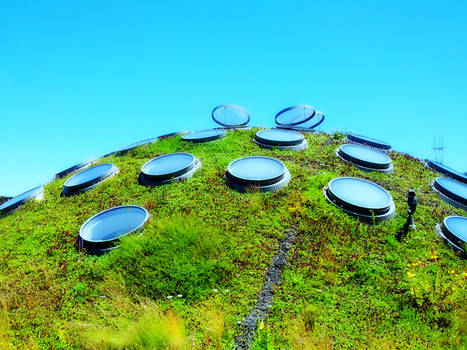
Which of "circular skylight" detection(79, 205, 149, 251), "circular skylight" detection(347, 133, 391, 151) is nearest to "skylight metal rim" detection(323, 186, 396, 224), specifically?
"circular skylight" detection(79, 205, 149, 251)

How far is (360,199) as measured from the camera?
13.1m

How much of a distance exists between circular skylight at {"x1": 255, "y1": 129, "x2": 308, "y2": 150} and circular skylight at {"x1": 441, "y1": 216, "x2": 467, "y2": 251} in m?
8.23

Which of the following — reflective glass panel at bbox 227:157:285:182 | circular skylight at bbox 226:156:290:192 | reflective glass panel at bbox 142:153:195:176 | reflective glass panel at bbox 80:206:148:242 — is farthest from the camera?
reflective glass panel at bbox 142:153:195:176

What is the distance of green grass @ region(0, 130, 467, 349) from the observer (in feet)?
26.2

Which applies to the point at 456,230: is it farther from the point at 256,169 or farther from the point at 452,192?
the point at 256,169

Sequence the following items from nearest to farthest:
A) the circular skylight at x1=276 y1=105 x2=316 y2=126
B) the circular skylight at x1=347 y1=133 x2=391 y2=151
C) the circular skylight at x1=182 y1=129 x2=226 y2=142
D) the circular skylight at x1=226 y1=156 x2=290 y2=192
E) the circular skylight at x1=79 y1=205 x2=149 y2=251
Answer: the circular skylight at x1=79 y1=205 x2=149 y2=251, the circular skylight at x1=226 y1=156 x2=290 y2=192, the circular skylight at x1=182 y1=129 x2=226 y2=142, the circular skylight at x1=347 y1=133 x2=391 y2=151, the circular skylight at x1=276 y1=105 x2=316 y2=126

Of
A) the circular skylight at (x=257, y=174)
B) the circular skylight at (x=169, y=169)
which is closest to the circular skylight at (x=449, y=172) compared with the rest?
the circular skylight at (x=257, y=174)

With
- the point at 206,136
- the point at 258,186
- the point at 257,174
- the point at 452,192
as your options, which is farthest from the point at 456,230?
the point at 206,136

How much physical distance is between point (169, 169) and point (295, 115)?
1162cm

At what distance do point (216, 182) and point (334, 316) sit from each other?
25.8ft

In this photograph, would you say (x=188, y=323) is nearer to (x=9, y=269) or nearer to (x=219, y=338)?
(x=219, y=338)

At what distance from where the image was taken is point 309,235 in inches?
462

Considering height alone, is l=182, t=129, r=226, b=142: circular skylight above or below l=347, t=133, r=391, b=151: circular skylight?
above

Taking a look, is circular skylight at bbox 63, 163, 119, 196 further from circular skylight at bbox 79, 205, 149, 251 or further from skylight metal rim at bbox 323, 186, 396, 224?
skylight metal rim at bbox 323, 186, 396, 224
